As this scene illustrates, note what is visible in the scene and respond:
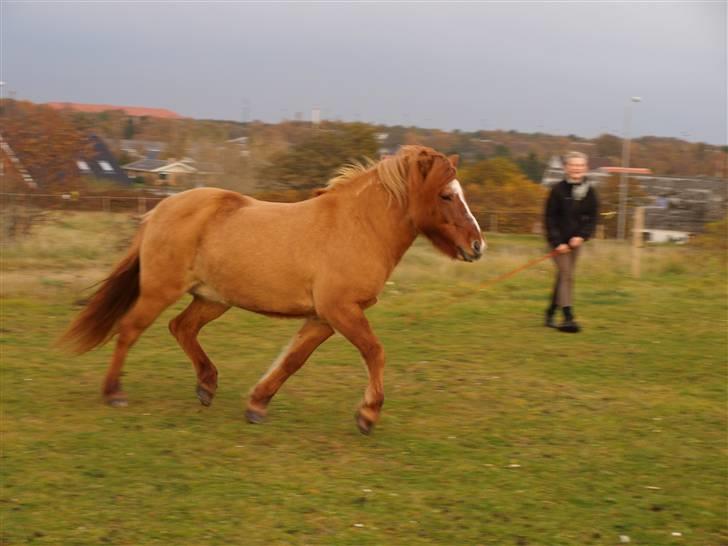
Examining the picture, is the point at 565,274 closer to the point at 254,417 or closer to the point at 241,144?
the point at 254,417

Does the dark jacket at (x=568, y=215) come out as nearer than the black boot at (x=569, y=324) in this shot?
Yes

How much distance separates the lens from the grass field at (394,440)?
459cm

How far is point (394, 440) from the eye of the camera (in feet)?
19.7

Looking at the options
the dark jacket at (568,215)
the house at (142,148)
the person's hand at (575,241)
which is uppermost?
the house at (142,148)

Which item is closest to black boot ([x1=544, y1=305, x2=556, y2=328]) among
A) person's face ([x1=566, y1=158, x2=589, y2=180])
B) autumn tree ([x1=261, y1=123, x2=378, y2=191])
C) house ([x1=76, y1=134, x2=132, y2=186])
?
person's face ([x1=566, y1=158, x2=589, y2=180])

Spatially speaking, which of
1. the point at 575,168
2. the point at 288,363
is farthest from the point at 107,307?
the point at 575,168

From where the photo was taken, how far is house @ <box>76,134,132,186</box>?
2061cm

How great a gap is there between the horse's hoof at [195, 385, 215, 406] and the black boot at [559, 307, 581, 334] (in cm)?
471

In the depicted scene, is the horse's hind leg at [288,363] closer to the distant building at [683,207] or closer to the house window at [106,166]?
the distant building at [683,207]

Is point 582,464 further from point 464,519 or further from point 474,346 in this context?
point 474,346

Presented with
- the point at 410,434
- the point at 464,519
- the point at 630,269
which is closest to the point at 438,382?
the point at 410,434

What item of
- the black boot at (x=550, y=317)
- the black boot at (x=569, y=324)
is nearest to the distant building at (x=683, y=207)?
the black boot at (x=550, y=317)

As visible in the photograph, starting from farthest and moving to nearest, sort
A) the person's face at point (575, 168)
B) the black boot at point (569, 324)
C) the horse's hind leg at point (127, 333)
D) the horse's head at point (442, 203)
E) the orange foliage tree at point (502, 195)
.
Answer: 1. the orange foliage tree at point (502, 195)
2. the black boot at point (569, 324)
3. the person's face at point (575, 168)
4. the horse's hind leg at point (127, 333)
5. the horse's head at point (442, 203)

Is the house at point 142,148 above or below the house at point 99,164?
above
